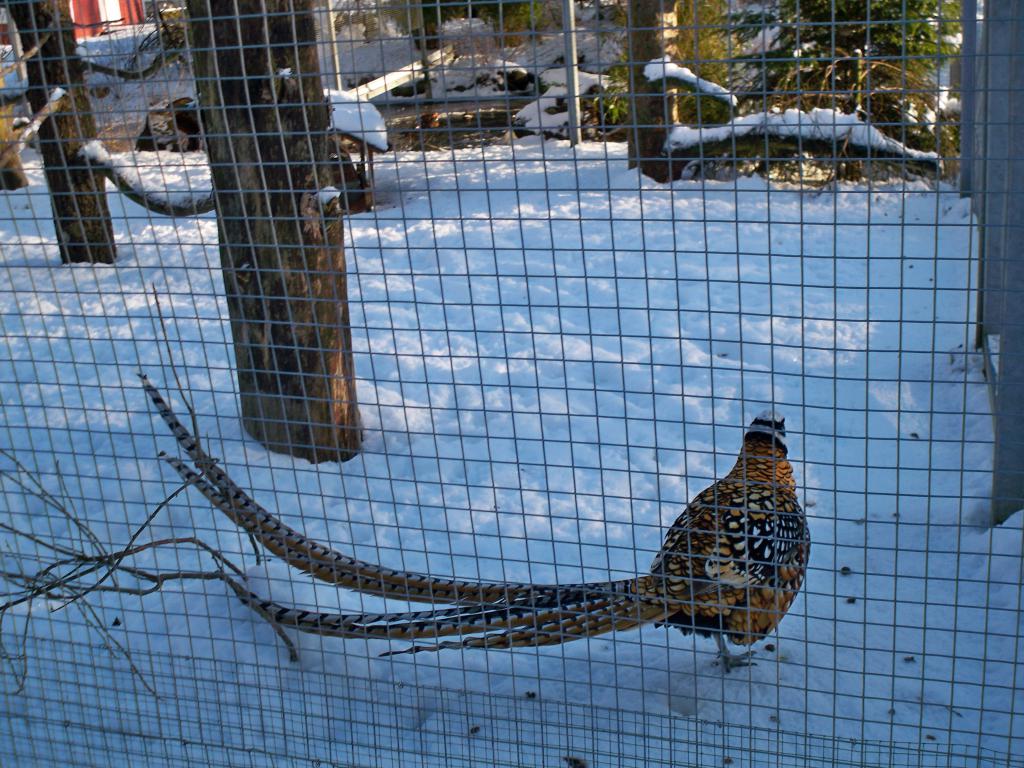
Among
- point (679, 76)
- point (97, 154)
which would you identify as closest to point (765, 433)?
point (679, 76)

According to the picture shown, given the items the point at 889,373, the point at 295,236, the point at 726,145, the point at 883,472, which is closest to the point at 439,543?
the point at 295,236

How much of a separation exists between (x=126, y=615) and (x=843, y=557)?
6.99 feet

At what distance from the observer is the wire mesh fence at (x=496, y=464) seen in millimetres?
1981

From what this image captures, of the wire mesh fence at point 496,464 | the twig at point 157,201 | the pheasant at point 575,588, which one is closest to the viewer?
the wire mesh fence at point 496,464

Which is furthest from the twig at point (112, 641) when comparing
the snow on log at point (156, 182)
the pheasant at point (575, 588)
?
the snow on log at point (156, 182)

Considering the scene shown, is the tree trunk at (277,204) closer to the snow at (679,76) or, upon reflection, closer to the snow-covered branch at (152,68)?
the snow-covered branch at (152,68)

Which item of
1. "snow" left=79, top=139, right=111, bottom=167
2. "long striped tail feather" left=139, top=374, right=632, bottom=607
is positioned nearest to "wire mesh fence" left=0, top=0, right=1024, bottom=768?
"long striped tail feather" left=139, top=374, right=632, bottom=607

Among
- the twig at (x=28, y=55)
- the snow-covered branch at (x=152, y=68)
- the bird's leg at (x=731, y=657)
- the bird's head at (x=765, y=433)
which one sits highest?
the twig at (x=28, y=55)

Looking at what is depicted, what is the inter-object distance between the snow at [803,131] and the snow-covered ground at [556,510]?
0.12 metres

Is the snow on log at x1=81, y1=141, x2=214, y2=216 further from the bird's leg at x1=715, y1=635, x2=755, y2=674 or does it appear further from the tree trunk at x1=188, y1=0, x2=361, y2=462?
the bird's leg at x1=715, y1=635, x2=755, y2=674

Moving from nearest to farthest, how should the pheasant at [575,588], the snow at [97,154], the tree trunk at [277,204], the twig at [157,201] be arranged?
the pheasant at [575,588] < the twig at [157,201] < the tree trunk at [277,204] < the snow at [97,154]

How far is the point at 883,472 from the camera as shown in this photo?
379cm

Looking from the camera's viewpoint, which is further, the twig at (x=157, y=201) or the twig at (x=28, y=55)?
the twig at (x=157, y=201)

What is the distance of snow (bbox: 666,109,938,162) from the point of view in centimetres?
168
